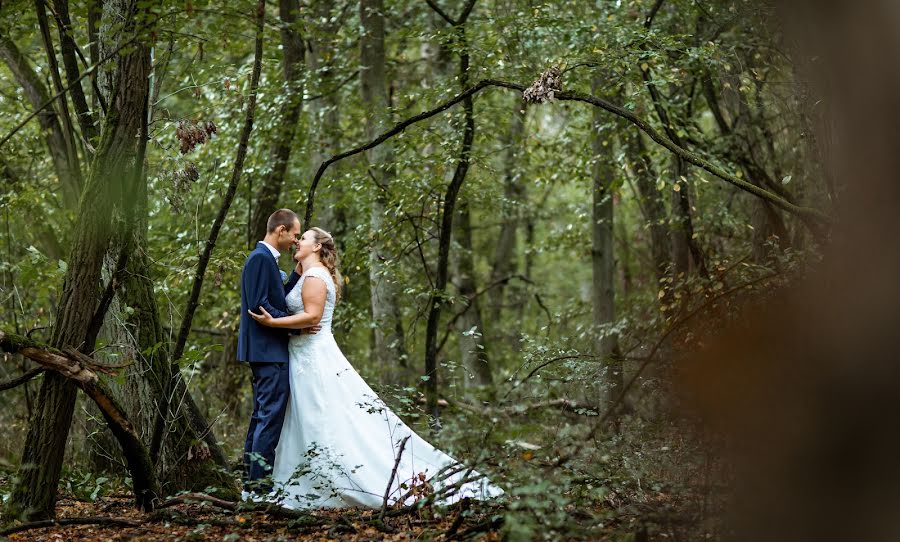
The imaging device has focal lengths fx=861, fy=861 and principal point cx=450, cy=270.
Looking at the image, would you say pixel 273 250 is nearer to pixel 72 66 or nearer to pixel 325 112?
pixel 72 66

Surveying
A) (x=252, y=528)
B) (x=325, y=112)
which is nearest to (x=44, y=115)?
(x=325, y=112)

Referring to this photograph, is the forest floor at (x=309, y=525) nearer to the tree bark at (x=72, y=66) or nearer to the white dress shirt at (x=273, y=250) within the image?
the white dress shirt at (x=273, y=250)

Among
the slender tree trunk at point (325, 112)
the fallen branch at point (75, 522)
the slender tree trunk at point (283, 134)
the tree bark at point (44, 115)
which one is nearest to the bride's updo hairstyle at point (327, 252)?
the fallen branch at point (75, 522)

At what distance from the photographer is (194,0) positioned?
5.77 meters

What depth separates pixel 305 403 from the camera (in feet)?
21.8

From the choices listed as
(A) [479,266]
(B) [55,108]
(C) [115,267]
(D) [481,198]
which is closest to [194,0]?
(C) [115,267]

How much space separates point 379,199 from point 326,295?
3.82 m

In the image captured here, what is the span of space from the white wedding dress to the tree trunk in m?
1.66

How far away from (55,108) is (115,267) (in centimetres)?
545

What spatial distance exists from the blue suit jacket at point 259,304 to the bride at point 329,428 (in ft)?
0.37

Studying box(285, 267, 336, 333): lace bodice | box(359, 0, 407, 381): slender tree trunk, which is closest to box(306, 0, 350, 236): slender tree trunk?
box(359, 0, 407, 381): slender tree trunk

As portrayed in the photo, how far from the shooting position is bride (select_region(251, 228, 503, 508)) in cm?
639

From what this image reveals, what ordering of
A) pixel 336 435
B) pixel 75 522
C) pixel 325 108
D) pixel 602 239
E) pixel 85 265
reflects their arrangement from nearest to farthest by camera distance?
pixel 75 522 → pixel 85 265 → pixel 336 435 → pixel 325 108 → pixel 602 239

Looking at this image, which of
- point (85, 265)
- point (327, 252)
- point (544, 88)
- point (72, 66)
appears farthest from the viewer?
point (327, 252)
